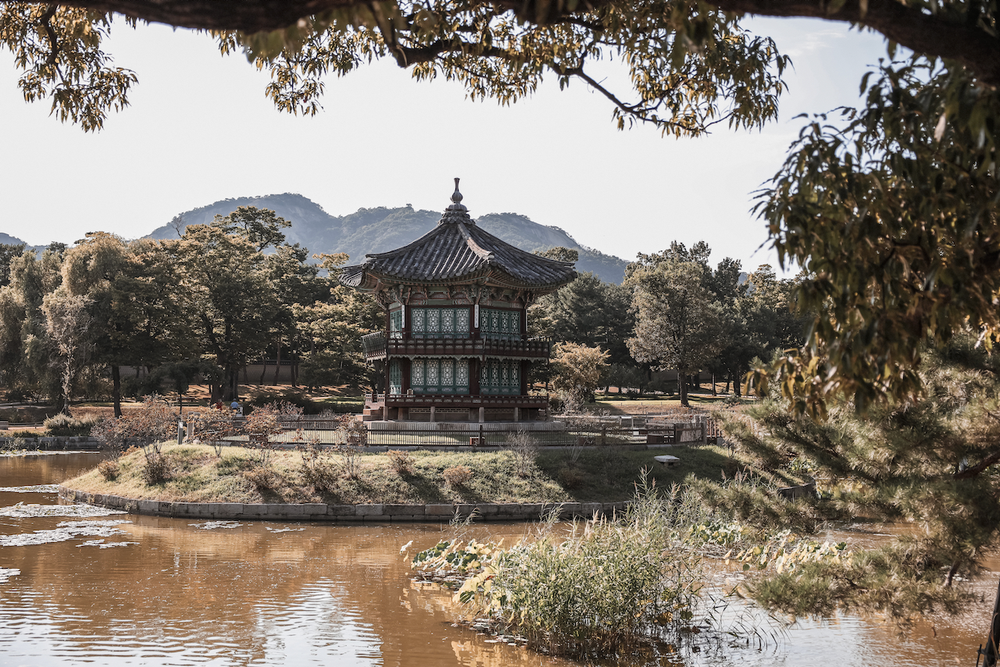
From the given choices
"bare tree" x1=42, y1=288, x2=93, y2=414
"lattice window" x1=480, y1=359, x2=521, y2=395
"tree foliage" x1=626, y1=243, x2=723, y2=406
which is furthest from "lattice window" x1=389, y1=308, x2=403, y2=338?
"tree foliage" x1=626, y1=243, x2=723, y2=406

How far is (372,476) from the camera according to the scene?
22.7 m

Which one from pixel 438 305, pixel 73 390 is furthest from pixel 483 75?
pixel 73 390

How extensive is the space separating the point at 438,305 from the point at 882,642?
83.8 ft

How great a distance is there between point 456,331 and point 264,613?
22.4 metres

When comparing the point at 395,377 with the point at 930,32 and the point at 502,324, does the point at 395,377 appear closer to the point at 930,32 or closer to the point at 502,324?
the point at 502,324

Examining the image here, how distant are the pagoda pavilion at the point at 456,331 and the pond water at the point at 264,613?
47.5ft

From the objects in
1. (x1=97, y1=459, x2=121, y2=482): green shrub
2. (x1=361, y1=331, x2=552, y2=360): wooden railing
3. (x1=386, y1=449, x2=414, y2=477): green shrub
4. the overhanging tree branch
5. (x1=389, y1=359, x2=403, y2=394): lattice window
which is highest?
the overhanging tree branch

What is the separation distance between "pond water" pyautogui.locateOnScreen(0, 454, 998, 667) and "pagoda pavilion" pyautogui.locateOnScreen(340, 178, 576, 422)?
47.5ft

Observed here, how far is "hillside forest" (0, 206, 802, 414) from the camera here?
153ft

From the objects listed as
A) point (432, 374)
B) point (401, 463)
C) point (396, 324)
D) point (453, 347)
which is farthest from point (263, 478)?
point (396, 324)

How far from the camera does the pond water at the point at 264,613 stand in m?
10.0

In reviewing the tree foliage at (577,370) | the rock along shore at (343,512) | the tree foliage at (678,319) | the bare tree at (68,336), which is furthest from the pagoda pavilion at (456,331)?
the tree foliage at (678,319)

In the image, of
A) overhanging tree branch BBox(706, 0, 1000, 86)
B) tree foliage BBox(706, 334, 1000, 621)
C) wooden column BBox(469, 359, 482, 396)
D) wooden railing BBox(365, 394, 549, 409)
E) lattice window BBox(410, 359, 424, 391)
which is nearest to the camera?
overhanging tree branch BBox(706, 0, 1000, 86)

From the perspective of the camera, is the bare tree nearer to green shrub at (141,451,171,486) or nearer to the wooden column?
green shrub at (141,451,171,486)
